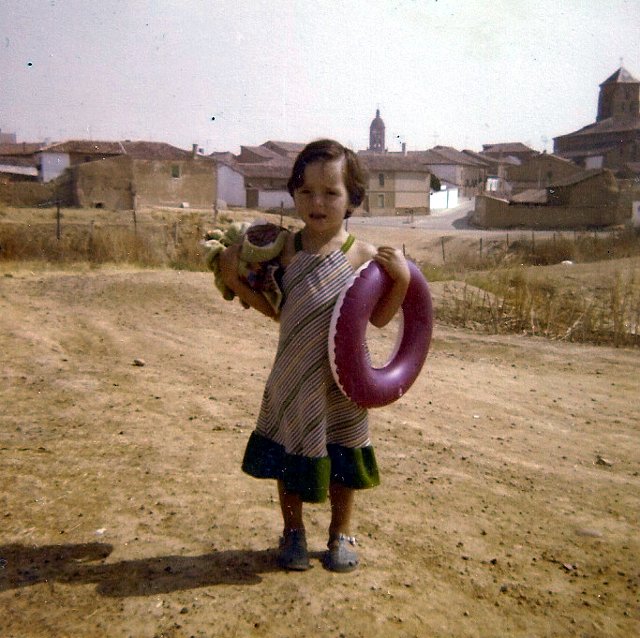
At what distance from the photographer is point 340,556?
2.67 metres

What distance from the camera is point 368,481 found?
2594 millimetres

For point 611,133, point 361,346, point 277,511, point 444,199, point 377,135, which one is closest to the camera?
point 361,346

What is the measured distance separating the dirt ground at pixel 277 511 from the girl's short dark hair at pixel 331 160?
1480mm

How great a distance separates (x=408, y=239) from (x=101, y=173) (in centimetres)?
1364

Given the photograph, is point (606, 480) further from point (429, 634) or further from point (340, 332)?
point (340, 332)

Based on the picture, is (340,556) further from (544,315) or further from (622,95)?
(622,95)

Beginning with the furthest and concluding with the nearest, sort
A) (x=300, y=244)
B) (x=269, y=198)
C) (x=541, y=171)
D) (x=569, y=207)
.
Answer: (x=541, y=171) < (x=269, y=198) < (x=569, y=207) < (x=300, y=244)

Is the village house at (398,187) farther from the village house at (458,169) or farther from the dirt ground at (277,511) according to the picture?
the dirt ground at (277,511)

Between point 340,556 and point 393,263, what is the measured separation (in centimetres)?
115

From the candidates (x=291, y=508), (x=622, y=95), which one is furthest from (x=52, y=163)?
(x=622, y=95)

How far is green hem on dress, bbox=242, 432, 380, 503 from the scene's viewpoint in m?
2.46

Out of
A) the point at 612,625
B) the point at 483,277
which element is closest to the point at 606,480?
the point at 612,625

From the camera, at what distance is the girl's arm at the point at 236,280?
2.61 m

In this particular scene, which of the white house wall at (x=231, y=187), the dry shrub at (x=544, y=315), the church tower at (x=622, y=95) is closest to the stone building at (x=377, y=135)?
the church tower at (x=622, y=95)
